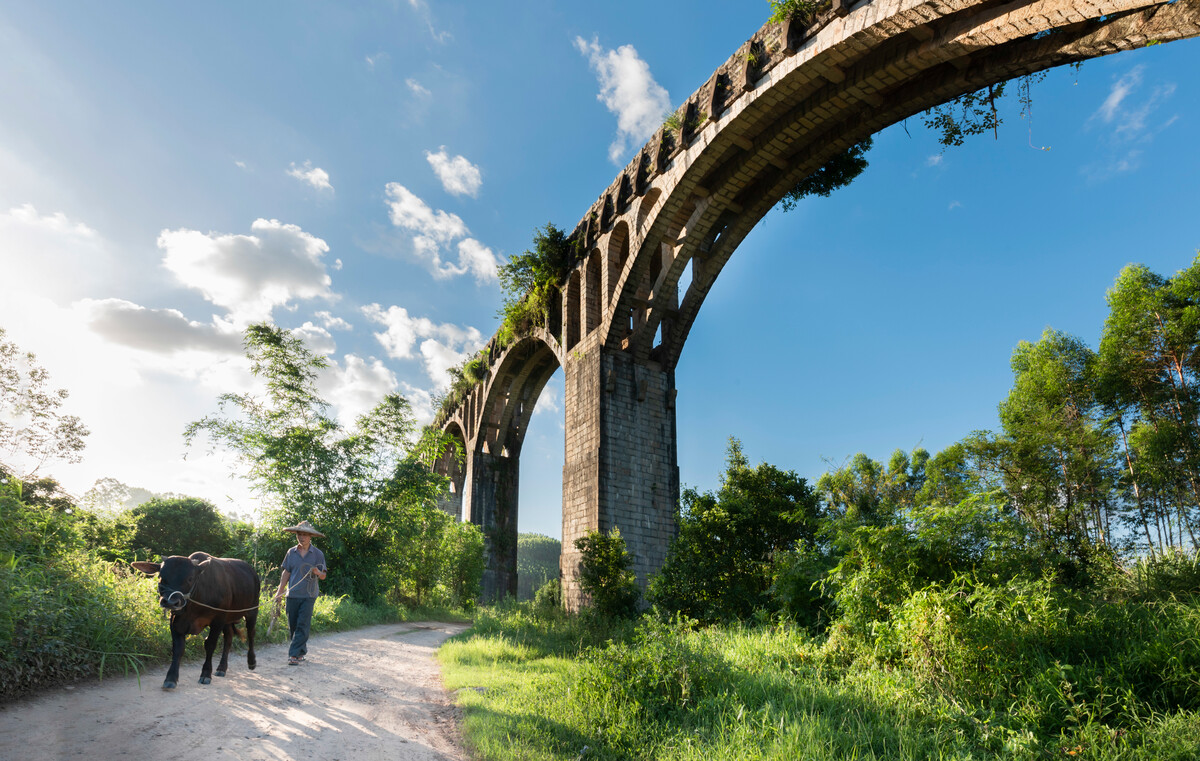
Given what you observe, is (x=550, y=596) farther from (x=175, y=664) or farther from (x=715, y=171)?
(x=715, y=171)

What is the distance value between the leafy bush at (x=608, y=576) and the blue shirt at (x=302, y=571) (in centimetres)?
537

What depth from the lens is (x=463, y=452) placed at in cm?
2623

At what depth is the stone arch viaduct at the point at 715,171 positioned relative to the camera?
25.0 ft

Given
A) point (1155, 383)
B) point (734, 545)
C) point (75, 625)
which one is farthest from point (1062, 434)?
point (75, 625)

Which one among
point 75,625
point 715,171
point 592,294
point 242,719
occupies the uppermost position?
point 715,171

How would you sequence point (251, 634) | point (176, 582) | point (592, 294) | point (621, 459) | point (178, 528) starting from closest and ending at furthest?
1. point (176, 582)
2. point (251, 634)
3. point (621, 459)
4. point (592, 294)
5. point (178, 528)

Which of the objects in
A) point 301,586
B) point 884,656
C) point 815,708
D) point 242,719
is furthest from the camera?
point 301,586

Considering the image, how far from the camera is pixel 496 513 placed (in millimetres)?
23719

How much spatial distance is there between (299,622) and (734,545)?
574 cm

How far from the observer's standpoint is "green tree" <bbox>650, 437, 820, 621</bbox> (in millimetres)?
8727

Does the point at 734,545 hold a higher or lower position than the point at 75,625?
higher

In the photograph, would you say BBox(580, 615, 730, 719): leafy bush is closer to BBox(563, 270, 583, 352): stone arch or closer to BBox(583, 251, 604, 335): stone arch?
BBox(583, 251, 604, 335): stone arch

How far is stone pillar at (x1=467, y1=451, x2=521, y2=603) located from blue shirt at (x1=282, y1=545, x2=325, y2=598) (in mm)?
16078

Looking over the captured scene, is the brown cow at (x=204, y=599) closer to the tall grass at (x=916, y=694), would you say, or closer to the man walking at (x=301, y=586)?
the man walking at (x=301, y=586)
